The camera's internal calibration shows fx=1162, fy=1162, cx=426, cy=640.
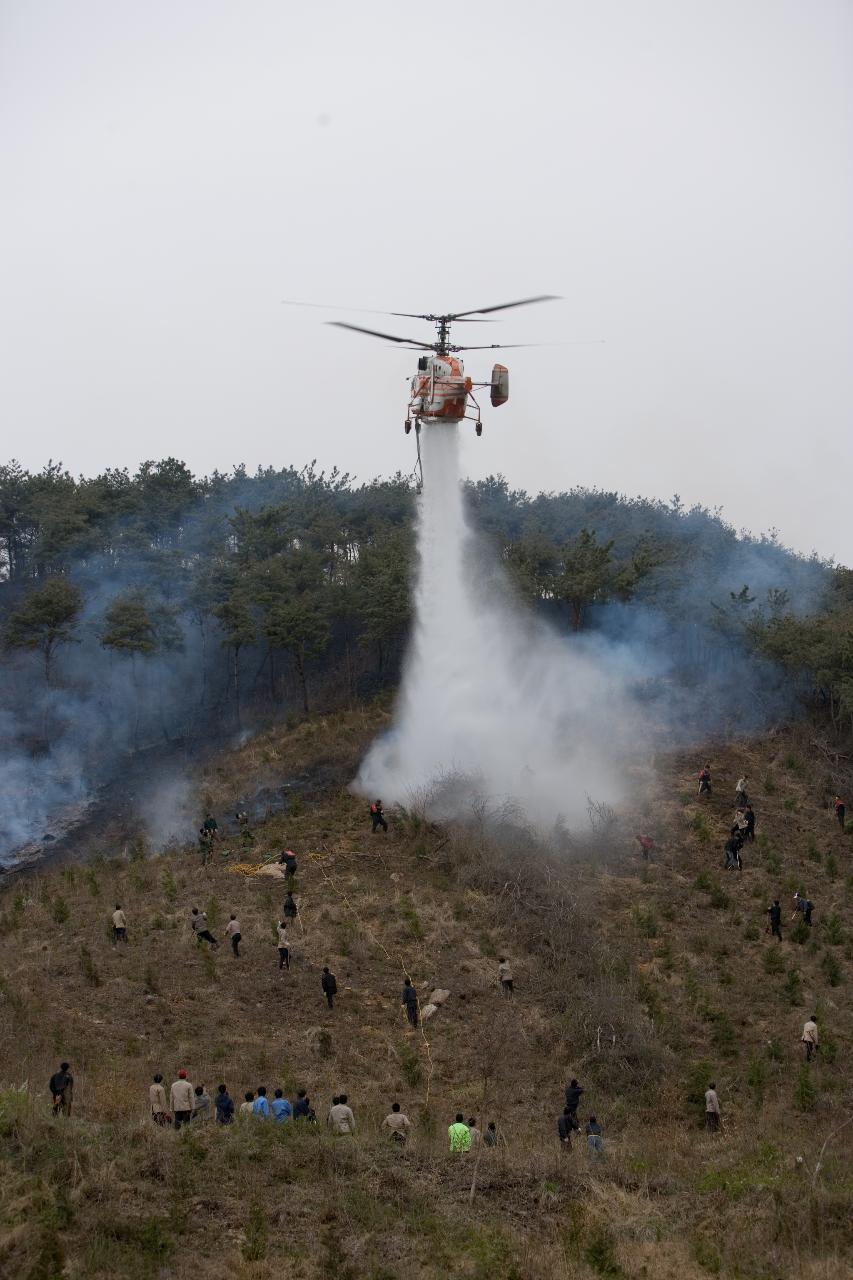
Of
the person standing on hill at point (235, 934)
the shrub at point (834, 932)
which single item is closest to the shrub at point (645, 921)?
the shrub at point (834, 932)

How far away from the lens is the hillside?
15102 mm

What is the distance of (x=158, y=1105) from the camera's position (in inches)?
741

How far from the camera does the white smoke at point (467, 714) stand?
3725cm

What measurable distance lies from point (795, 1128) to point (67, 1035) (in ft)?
45.7

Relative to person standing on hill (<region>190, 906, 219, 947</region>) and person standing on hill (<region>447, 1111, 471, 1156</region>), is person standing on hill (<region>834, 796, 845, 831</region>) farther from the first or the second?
person standing on hill (<region>447, 1111, 471, 1156</region>)

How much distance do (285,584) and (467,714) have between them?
1577 centimetres

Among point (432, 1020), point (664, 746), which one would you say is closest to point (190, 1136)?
point (432, 1020)

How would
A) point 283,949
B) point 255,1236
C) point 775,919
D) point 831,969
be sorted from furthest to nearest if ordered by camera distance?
point 775,919 → point 831,969 → point 283,949 → point 255,1236

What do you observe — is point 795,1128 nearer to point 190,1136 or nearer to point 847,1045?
point 847,1045

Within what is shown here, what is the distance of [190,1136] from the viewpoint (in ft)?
56.1

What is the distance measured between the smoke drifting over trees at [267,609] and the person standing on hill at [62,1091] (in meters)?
25.3

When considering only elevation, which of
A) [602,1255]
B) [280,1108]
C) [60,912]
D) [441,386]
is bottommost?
[60,912]

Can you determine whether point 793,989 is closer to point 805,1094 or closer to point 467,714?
point 805,1094

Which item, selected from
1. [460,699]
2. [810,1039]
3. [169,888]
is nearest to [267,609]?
[460,699]
